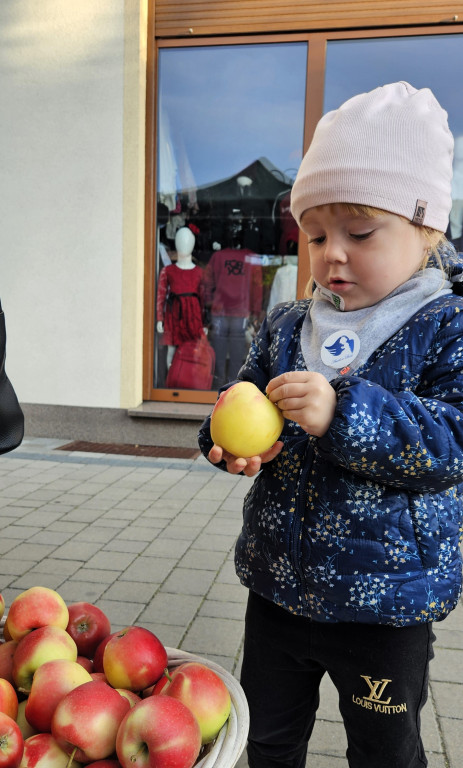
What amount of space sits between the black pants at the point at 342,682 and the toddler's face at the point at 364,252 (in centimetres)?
74

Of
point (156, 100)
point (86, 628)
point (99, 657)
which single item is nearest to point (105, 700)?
point (99, 657)

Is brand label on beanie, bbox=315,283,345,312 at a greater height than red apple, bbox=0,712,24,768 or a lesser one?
greater

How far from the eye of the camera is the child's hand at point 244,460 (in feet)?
4.50

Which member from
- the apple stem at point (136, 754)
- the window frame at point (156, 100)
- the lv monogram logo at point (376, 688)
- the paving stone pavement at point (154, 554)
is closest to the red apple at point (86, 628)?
the apple stem at point (136, 754)

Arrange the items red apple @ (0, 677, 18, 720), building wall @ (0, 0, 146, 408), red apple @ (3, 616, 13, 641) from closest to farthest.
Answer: red apple @ (0, 677, 18, 720) → red apple @ (3, 616, 13, 641) → building wall @ (0, 0, 146, 408)

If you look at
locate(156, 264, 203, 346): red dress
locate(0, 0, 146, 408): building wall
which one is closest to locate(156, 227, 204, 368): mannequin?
locate(156, 264, 203, 346): red dress

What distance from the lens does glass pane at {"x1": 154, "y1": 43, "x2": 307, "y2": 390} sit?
637 centimetres

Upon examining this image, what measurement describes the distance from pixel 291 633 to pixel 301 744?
0.37 m

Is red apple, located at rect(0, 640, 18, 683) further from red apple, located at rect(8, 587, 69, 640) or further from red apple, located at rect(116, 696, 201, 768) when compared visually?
red apple, located at rect(116, 696, 201, 768)

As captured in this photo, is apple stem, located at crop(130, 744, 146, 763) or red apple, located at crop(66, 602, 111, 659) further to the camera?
red apple, located at crop(66, 602, 111, 659)

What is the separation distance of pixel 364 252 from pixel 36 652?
1.05 metres

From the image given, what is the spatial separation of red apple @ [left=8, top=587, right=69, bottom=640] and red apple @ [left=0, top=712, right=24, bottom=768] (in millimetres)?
372

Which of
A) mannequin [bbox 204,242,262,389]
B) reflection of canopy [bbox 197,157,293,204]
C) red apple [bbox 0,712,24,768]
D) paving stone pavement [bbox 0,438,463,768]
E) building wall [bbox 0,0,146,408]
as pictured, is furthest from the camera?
mannequin [bbox 204,242,262,389]

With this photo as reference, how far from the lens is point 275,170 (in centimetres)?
648
